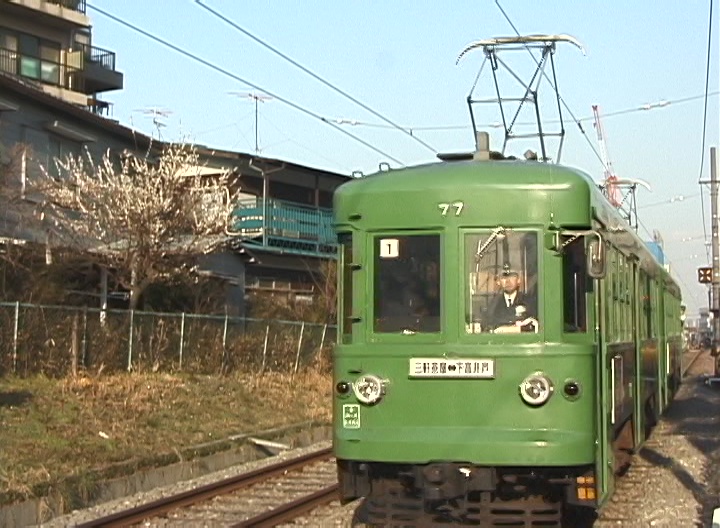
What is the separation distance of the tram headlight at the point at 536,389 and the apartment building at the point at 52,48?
29.3 metres

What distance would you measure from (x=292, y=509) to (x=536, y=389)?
11.4 ft

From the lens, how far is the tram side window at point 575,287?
9008 mm

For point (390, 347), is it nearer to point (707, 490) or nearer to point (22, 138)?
point (707, 490)

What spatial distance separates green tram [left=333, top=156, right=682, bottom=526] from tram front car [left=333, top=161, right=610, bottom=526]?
11mm

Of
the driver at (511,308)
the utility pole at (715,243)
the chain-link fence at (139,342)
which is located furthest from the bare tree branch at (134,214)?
the driver at (511,308)

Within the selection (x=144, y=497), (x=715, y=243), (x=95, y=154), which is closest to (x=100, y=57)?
(x=95, y=154)

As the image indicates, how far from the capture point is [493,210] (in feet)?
30.0

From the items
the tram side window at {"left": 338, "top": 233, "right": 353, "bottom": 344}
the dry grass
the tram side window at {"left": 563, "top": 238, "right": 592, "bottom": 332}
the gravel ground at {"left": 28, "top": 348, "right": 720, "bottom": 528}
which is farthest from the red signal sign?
the tram side window at {"left": 338, "top": 233, "right": 353, "bottom": 344}

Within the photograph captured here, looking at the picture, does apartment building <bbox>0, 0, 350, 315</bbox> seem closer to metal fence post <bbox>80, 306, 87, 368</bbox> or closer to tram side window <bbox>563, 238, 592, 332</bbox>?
metal fence post <bbox>80, 306, 87, 368</bbox>

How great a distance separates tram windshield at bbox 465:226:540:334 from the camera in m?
8.97

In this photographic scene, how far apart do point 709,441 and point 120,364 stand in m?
10.4

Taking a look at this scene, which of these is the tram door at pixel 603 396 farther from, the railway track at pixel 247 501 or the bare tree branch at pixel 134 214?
the bare tree branch at pixel 134 214

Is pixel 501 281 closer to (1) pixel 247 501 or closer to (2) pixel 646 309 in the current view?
(1) pixel 247 501

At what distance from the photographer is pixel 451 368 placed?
9.01m
